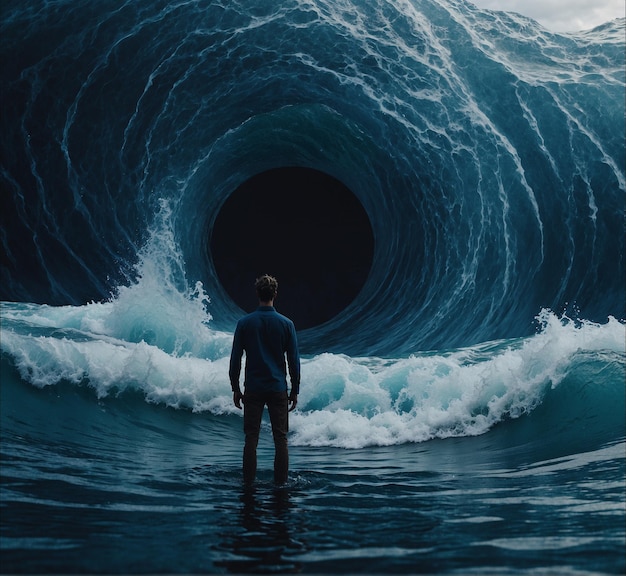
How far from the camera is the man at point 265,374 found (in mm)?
4906

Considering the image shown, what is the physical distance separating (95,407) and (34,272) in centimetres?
585

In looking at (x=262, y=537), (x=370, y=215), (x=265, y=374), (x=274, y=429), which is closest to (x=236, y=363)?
(x=265, y=374)

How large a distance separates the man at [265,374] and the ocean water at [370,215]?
0.43 m

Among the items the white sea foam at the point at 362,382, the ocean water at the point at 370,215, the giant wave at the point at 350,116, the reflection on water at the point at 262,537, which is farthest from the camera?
the giant wave at the point at 350,116

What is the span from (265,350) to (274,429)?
53 cm

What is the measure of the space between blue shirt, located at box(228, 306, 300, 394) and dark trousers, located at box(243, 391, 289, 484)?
6 centimetres

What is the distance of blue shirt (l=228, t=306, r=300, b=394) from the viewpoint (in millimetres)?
4910

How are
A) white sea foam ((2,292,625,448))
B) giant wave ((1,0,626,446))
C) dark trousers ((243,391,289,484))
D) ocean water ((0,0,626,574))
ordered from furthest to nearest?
giant wave ((1,0,626,446)) < white sea foam ((2,292,625,448)) < ocean water ((0,0,626,574)) < dark trousers ((243,391,289,484))

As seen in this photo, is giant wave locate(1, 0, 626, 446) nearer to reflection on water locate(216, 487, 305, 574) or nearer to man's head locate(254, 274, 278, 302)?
man's head locate(254, 274, 278, 302)

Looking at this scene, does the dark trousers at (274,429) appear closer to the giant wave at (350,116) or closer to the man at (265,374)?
the man at (265,374)

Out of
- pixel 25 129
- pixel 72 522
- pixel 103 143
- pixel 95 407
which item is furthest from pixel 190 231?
pixel 72 522

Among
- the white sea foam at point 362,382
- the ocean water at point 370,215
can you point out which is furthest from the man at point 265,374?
the white sea foam at point 362,382

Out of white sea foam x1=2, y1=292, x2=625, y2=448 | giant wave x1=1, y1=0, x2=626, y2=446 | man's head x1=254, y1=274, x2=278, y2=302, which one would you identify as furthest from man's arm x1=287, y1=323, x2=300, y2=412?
giant wave x1=1, y1=0, x2=626, y2=446

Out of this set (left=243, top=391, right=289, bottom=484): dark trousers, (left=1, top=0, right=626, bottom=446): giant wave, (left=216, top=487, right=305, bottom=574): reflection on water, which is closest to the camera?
(left=216, top=487, right=305, bottom=574): reflection on water
